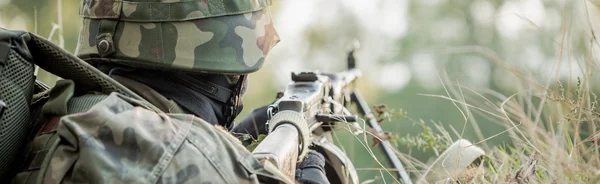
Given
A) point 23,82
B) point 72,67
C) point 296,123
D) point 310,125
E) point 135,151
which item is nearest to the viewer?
point 135,151

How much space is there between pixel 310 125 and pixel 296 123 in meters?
0.50

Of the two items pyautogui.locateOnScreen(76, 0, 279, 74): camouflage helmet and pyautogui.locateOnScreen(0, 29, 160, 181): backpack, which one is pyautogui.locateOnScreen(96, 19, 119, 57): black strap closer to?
pyautogui.locateOnScreen(76, 0, 279, 74): camouflage helmet

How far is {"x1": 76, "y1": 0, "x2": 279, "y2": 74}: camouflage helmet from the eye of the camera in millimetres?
2633

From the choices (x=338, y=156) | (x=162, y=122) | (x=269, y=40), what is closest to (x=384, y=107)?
(x=338, y=156)

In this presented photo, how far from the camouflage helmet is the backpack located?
0.42 metres

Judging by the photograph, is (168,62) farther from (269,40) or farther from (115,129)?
(115,129)

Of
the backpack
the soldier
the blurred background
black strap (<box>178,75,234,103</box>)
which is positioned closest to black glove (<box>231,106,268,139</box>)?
the soldier

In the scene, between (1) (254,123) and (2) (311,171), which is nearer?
(2) (311,171)

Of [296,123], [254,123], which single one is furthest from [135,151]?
[254,123]

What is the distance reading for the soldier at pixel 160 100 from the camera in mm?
1852

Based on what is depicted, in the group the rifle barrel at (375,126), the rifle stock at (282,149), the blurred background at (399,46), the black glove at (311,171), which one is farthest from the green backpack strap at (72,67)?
the blurred background at (399,46)

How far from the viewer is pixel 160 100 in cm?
257

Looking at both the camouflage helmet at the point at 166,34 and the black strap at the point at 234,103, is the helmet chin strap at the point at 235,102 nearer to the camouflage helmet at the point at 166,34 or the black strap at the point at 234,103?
the black strap at the point at 234,103

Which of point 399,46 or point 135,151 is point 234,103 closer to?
point 135,151
